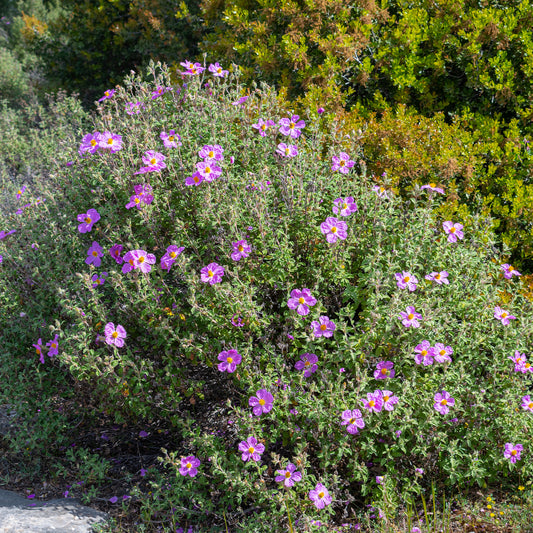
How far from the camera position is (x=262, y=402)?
2297 mm

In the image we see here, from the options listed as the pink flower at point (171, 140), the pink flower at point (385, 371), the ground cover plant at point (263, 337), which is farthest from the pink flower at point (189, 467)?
the pink flower at point (171, 140)

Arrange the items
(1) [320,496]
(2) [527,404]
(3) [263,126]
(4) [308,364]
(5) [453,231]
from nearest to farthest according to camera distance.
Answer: (1) [320,496] → (4) [308,364] → (2) [527,404] → (5) [453,231] → (3) [263,126]

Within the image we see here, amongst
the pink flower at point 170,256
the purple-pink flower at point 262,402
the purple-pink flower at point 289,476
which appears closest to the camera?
the purple-pink flower at point 289,476

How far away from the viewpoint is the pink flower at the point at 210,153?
8.54 ft

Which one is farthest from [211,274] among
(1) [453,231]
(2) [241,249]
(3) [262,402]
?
(1) [453,231]

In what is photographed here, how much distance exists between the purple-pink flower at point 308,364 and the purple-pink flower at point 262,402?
22 cm

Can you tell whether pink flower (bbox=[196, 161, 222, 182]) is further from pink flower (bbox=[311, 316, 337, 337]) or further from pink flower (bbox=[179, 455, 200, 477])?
pink flower (bbox=[179, 455, 200, 477])

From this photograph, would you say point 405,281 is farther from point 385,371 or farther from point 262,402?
point 262,402

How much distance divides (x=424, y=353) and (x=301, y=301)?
1.98 ft

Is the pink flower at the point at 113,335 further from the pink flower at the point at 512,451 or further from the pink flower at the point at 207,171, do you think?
the pink flower at the point at 512,451

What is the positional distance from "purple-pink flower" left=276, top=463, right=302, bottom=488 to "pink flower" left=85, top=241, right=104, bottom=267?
1.35m

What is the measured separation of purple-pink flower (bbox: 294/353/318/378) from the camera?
244cm

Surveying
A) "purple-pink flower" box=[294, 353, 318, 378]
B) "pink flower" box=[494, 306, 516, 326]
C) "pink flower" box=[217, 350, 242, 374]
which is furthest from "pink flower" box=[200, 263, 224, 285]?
"pink flower" box=[494, 306, 516, 326]

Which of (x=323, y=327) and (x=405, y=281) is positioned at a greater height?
(x=405, y=281)
